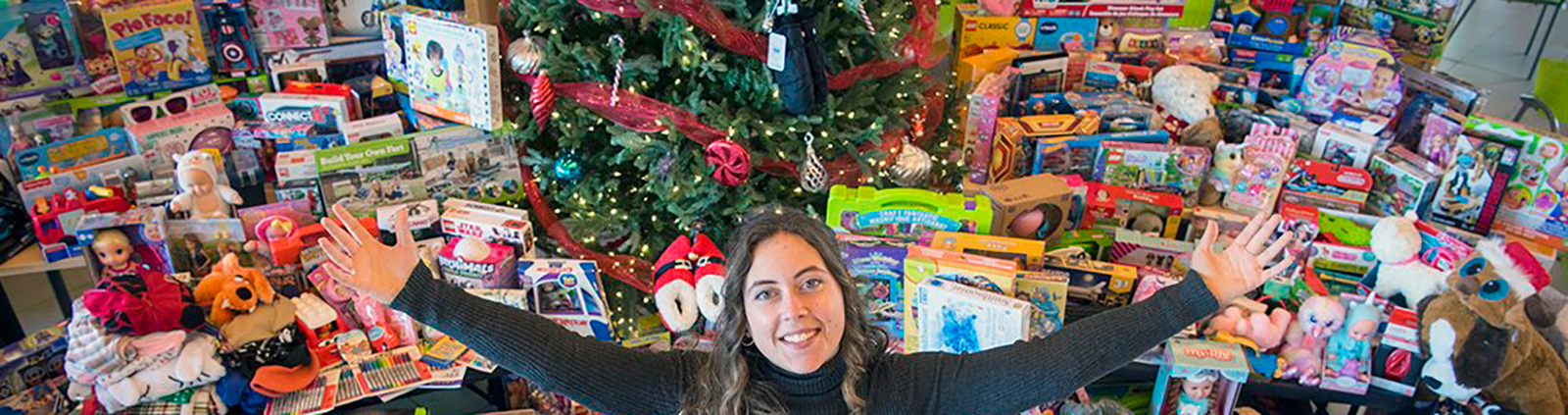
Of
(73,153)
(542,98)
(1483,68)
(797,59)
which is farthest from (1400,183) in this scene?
(1483,68)

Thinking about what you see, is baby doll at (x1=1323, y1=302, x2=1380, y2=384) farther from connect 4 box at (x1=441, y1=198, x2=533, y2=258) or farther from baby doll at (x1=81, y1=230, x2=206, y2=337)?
baby doll at (x1=81, y1=230, x2=206, y2=337)

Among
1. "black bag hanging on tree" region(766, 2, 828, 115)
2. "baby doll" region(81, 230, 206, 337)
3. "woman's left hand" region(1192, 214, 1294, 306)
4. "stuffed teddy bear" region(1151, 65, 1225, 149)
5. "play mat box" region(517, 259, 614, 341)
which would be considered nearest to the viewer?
"woman's left hand" region(1192, 214, 1294, 306)

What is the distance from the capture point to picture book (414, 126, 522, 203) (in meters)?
3.18

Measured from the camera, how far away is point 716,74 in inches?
121

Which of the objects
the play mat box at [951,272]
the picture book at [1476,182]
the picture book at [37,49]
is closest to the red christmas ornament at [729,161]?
the play mat box at [951,272]

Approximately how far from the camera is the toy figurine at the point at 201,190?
2.90 m

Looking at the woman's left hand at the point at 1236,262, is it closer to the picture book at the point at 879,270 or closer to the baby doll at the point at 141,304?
the picture book at the point at 879,270

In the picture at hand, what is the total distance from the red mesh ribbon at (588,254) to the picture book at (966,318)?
1.11 meters

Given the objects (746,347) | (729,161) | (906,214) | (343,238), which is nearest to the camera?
(343,238)

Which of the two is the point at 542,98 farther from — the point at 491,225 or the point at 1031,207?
the point at 1031,207

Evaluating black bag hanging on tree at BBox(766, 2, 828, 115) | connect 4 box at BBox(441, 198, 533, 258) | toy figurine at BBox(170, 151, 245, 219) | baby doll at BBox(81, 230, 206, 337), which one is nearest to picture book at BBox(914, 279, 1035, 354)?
black bag hanging on tree at BBox(766, 2, 828, 115)

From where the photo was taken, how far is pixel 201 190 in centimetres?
293

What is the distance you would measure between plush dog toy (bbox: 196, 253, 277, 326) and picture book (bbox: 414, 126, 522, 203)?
2.16ft

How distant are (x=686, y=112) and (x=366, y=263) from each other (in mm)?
1411
